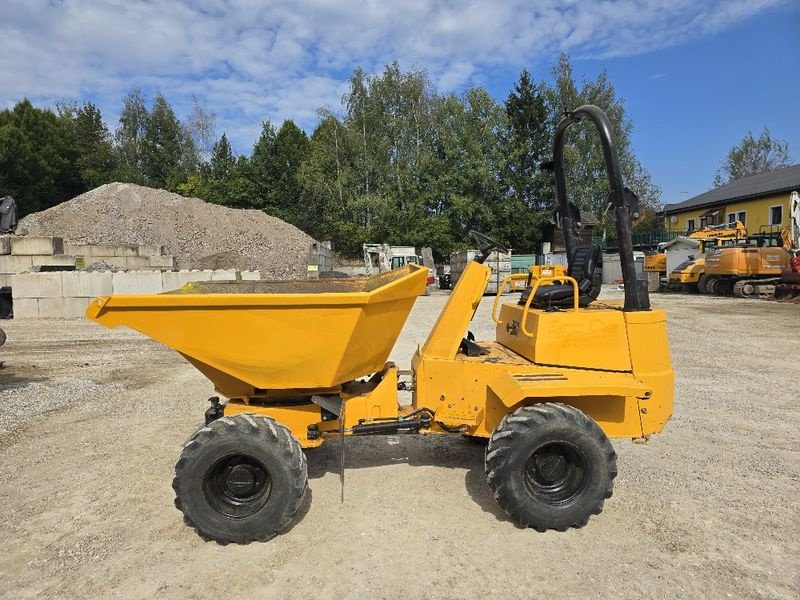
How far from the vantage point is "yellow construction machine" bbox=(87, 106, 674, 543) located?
313 centimetres

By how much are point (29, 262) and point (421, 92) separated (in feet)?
91.9

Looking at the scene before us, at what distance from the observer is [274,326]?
3.14 meters

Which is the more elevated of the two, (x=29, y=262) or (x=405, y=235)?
(x=405, y=235)

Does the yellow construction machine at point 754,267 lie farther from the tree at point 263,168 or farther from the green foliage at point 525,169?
the tree at point 263,168

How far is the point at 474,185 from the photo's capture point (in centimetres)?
3653

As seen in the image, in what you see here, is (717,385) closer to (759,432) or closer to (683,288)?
(759,432)

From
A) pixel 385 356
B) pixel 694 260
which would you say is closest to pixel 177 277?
pixel 385 356

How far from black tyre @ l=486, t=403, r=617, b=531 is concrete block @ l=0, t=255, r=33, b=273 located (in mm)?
17953

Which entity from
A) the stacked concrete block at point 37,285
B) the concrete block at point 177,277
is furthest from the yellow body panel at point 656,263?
the stacked concrete block at point 37,285

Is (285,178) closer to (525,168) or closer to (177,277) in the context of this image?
(525,168)

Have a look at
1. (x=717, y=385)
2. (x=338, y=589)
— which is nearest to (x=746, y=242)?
(x=717, y=385)

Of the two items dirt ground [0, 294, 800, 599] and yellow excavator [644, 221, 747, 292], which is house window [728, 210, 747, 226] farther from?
dirt ground [0, 294, 800, 599]

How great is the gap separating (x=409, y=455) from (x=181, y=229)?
29774 millimetres

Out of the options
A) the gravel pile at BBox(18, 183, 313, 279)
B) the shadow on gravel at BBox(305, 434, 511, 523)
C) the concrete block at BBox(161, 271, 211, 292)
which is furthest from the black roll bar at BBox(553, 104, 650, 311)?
the gravel pile at BBox(18, 183, 313, 279)
